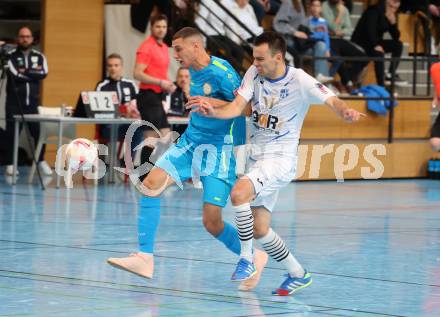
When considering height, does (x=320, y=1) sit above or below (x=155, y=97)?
above

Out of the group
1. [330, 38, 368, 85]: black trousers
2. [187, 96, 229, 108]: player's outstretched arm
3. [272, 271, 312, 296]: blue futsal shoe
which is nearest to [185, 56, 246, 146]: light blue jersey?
[187, 96, 229, 108]: player's outstretched arm

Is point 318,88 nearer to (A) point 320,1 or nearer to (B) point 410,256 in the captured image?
(B) point 410,256

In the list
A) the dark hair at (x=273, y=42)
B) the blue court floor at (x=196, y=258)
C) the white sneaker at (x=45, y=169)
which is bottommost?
the white sneaker at (x=45, y=169)

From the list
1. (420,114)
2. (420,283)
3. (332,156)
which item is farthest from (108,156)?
(420,283)

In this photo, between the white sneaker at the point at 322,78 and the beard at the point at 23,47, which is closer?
the beard at the point at 23,47

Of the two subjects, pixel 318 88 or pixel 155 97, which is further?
pixel 155 97

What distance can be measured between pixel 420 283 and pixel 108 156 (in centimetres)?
915

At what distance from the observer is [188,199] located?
1421cm

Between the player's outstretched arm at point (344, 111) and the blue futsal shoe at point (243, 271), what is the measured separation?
1198 millimetres

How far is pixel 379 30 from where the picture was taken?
20.7m

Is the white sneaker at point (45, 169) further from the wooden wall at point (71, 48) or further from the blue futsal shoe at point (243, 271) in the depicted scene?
the blue futsal shoe at point (243, 271)

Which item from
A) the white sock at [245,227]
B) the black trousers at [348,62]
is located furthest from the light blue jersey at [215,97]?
the black trousers at [348,62]

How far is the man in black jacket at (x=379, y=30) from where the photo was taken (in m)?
20.4

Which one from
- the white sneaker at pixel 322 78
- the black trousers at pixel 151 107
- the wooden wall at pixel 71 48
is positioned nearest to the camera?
the black trousers at pixel 151 107
